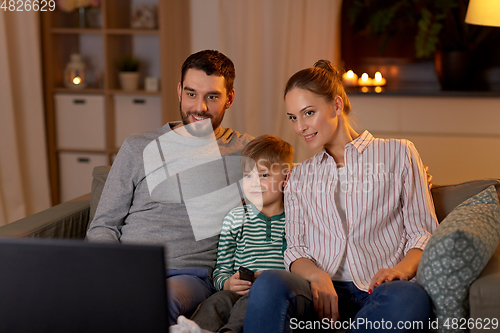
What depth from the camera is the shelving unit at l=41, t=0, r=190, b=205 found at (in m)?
2.82

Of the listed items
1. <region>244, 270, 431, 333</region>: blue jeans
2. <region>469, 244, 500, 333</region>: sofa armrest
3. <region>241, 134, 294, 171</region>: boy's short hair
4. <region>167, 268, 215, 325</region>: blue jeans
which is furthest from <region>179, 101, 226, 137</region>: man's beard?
<region>469, 244, 500, 333</region>: sofa armrest

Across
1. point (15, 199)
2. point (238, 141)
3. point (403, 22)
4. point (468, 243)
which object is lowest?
point (15, 199)

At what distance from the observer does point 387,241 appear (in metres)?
1.28

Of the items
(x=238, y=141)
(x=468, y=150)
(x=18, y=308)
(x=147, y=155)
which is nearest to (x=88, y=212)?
(x=147, y=155)

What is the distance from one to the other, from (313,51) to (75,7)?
149 cm

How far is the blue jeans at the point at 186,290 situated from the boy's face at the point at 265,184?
267mm

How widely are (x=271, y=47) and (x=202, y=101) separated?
150 centimetres

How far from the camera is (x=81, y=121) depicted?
9.72 ft

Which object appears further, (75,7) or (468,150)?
(75,7)

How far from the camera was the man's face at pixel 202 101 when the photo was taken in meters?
1.52

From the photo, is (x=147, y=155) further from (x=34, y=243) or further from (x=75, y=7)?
(x=75, y=7)

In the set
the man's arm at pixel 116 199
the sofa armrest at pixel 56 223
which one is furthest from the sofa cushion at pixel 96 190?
the man's arm at pixel 116 199

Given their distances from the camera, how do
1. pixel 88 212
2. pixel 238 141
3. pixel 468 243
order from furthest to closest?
pixel 88 212 < pixel 238 141 < pixel 468 243

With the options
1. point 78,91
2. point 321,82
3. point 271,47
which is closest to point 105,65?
point 78,91
